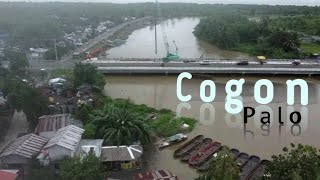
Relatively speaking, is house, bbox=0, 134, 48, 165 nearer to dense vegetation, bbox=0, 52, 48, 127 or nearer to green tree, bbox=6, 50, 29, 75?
dense vegetation, bbox=0, 52, 48, 127

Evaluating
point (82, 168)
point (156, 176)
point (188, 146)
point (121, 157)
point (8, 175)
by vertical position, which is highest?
point (82, 168)

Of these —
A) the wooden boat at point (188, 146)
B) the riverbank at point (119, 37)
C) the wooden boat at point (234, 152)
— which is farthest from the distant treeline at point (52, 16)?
the wooden boat at point (234, 152)

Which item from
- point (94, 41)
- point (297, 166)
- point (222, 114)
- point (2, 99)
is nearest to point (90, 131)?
point (2, 99)

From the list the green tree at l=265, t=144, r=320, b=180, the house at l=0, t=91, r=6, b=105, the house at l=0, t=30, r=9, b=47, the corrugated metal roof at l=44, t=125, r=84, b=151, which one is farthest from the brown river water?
the house at l=0, t=30, r=9, b=47

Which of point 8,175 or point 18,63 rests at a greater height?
point 18,63

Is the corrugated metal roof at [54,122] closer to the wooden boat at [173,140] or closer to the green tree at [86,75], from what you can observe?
the wooden boat at [173,140]

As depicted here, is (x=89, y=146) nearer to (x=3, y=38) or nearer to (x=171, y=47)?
(x=3, y=38)
